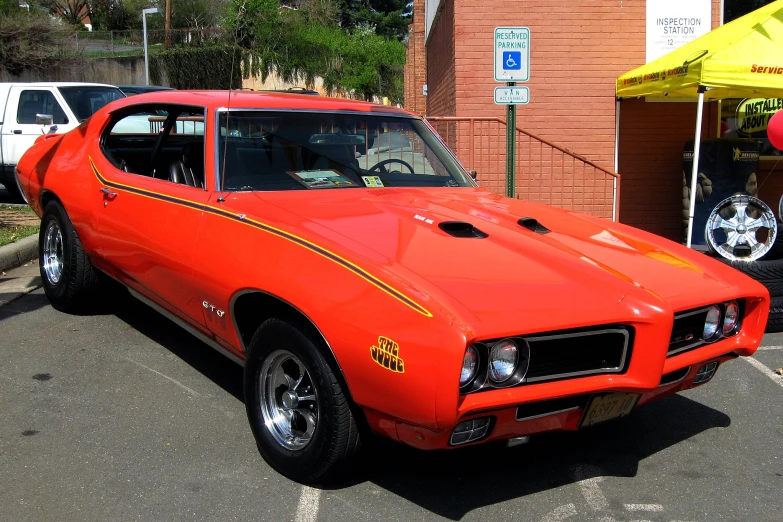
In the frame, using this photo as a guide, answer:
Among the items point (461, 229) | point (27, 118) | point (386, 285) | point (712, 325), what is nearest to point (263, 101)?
point (461, 229)

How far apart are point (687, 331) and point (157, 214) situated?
284cm

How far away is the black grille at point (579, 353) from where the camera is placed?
290cm

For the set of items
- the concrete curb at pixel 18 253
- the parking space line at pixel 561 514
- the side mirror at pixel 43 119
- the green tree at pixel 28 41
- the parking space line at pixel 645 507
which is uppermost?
the green tree at pixel 28 41

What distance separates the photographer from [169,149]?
17.3 feet

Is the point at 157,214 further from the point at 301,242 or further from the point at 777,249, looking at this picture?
the point at 777,249

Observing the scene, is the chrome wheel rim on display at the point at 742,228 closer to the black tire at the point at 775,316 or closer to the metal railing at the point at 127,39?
the black tire at the point at 775,316

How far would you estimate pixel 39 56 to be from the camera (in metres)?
35.0

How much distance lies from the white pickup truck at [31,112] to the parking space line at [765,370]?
10.1m

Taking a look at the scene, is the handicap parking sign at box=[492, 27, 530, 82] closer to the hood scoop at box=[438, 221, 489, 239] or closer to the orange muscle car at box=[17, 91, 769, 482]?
the orange muscle car at box=[17, 91, 769, 482]

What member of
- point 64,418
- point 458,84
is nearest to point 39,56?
point 458,84

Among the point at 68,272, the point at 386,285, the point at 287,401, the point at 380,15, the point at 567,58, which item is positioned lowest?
the point at 287,401

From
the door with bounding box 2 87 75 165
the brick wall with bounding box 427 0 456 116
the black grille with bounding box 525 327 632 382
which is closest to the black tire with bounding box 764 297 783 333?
the black grille with bounding box 525 327 632 382

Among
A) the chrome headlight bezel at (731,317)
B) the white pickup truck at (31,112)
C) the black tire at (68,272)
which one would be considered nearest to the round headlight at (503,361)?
the chrome headlight bezel at (731,317)

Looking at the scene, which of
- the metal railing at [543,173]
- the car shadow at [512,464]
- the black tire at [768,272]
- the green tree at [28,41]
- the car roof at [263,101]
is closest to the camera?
the car shadow at [512,464]
